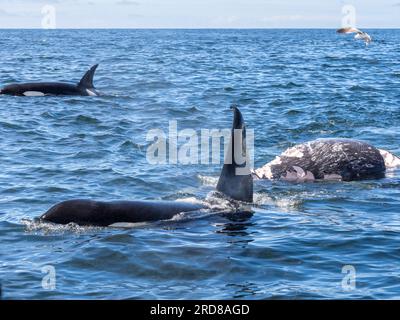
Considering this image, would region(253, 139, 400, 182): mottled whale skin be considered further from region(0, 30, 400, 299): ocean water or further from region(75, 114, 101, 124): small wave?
region(75, 114, 101, 124): small wave

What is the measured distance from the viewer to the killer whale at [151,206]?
11.2 m

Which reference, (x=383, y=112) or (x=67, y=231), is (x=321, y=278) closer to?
→ (x=67, y=231)

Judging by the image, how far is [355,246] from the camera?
36.4 ft

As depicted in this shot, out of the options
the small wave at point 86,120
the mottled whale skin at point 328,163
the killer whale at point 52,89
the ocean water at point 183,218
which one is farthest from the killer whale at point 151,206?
the killer whale at point 52,89

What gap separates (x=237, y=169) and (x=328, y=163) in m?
3.69

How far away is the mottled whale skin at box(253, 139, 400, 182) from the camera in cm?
1528

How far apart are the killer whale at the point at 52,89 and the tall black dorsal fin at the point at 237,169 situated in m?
15.9

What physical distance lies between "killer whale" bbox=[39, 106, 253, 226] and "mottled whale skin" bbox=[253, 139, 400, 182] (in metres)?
2.82

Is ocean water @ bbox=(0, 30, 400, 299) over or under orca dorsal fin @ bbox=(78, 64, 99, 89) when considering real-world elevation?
under

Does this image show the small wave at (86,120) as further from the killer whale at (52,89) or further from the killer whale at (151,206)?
the killer whale at (151,206)

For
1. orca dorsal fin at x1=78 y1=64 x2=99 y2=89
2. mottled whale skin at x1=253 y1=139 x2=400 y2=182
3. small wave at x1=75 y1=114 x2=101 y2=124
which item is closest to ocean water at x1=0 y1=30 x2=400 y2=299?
small wave at x1=75 y1=114 x2=101 y2=124

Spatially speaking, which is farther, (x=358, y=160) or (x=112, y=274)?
(x=358, y=160)

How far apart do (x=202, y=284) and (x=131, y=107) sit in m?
16.9
